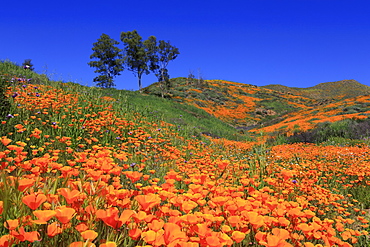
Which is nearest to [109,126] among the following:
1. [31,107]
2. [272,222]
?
[31,107]

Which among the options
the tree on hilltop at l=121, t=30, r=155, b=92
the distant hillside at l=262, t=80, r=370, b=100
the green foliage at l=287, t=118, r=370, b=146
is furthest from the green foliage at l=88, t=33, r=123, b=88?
the distant hillside at l=262, t=80, r=370, b=100

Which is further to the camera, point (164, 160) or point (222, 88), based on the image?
point (222, 88)

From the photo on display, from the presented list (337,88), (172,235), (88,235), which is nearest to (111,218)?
(88,235)

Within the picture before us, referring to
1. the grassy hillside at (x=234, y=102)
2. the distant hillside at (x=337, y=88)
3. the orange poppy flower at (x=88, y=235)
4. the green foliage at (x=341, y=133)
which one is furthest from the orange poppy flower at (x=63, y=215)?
the distant hillside at (x=337, y=88)

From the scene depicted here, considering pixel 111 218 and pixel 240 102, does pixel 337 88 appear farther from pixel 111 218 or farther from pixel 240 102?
pixel 111 218

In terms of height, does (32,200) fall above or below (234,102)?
below

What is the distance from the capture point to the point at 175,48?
113ft

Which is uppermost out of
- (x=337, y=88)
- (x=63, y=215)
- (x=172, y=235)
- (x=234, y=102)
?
(x=337, y=88)

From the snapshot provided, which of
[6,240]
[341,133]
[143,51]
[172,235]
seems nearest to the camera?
[6,240]

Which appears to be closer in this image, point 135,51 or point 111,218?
point 111,218

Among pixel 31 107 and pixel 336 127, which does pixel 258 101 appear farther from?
pixel 31 107

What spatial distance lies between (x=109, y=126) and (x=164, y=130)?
2646 mm

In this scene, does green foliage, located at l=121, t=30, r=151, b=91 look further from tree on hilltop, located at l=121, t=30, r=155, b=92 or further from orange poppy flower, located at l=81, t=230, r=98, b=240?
orange poppy flower, located at l=81, t=230, r=98, b=240

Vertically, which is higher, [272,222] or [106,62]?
[106,62]
